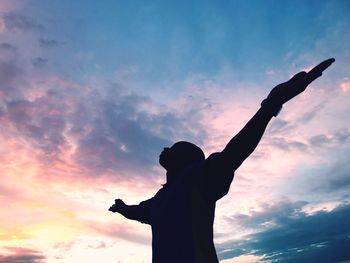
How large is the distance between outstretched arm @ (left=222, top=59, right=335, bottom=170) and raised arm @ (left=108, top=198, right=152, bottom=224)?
2.67 meters

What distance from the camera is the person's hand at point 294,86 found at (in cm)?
336

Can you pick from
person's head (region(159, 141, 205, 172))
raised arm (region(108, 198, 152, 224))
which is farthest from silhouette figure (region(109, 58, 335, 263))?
raised arm (region(108, 198, 152, 224))

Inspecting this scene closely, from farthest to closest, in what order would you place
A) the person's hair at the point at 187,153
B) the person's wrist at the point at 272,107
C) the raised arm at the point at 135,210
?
the raised arm at the point at 135,210, the person's hair at the point at 187,153, the person's wrist at the point at 272,107

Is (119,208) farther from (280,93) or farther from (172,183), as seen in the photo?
(280,93)

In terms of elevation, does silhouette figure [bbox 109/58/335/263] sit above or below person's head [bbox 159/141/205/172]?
below

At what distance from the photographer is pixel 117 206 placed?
21.2ft

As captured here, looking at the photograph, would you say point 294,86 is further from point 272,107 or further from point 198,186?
point 198,186

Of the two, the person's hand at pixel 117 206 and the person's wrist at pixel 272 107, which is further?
the person's hand at pixel 117 206

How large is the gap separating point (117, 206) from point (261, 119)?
12.9 ft

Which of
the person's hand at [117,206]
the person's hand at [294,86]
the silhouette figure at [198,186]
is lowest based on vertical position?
the silhouette figure at [198,186]

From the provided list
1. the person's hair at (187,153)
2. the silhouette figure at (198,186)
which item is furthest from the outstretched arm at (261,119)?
the person's hair at (187,153)

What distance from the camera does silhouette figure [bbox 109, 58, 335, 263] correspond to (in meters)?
3.50

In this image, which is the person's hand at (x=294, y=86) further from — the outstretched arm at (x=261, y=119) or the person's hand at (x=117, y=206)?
the person's hand at (x=117, y=206)

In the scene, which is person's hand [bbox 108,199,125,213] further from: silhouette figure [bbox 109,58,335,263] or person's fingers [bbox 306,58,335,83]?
person's fingers [bbox 306,58,335,83]
